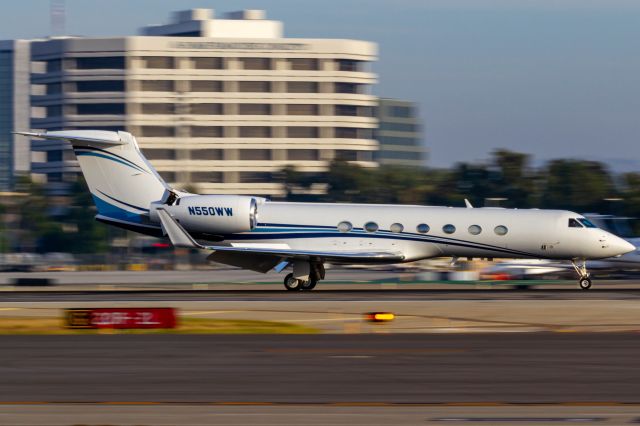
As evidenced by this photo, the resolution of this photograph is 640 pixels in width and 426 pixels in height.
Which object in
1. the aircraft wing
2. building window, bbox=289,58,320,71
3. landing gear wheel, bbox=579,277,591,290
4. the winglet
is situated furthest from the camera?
building window, bbox=289,58,320,71

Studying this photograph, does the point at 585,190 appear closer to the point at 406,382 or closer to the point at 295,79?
the point at 295,79

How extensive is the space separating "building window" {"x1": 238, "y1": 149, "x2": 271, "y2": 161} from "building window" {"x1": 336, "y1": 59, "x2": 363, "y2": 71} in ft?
42.2

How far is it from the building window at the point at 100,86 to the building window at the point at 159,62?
3.56 metres

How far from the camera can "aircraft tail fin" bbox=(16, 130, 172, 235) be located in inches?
1484

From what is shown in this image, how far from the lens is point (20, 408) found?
1352 centimetres

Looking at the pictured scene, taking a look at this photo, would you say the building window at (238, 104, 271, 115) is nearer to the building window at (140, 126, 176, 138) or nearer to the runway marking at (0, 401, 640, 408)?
the building window at (140, 126, 176, 138)

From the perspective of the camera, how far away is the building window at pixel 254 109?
4670 inches

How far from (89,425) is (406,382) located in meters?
5.06

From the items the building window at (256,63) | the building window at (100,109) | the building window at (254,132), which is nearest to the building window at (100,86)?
the building window at (100,109)

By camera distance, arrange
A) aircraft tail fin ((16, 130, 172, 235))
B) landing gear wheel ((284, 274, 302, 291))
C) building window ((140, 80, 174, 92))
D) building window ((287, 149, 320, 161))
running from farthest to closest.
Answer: building window ((287, 149, 320, 161)), building window ((140, 80, 174, 92)), aircraft tail fin ((16, 130, 172, 235)), landing gear wheel ((284, 274, 302, 291))

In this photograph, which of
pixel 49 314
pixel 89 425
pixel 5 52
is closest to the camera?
pixel 89 425

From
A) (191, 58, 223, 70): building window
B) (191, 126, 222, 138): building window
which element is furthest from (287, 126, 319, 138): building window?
(191, 58, 223, 70): building window

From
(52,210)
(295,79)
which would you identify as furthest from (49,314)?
(295,79)

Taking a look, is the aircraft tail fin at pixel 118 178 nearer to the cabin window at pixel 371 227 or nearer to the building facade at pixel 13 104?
the cabin window at pixel 371 227
